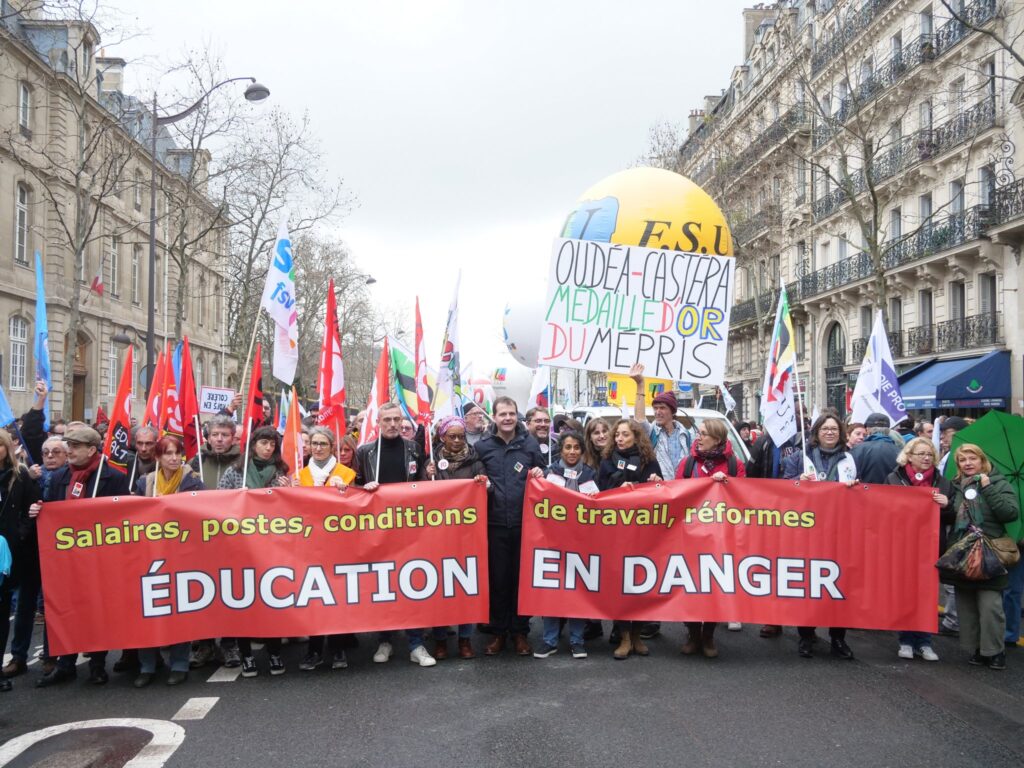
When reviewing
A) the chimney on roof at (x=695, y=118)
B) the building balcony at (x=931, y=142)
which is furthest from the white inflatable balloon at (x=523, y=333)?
the chimney on roof at (x=695, y=118)

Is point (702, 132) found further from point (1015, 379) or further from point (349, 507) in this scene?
point (349, 507)

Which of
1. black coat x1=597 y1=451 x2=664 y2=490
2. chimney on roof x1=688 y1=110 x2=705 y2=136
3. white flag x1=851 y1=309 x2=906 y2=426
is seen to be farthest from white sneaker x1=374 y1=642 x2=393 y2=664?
chimney on roof x1=688 y1=110 x2=705 y2=136

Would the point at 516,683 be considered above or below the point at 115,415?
below

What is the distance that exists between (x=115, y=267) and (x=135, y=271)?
6.67 ft

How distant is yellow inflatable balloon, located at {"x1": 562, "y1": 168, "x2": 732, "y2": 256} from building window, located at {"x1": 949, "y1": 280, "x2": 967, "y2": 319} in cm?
1436

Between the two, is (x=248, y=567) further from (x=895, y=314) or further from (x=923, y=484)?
(x=895, y=314)

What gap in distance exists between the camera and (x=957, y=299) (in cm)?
2709

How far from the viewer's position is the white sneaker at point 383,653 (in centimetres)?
665

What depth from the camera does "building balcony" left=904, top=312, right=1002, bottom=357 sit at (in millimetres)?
24672

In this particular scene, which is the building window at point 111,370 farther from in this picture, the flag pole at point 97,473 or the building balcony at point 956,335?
the flag pole at point 97,473

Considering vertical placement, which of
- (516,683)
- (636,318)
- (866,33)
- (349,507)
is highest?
(866,33)

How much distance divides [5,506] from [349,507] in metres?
2.22

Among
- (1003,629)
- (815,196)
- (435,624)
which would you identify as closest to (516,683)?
(435,624)

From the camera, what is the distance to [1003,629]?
6371 millimetres
